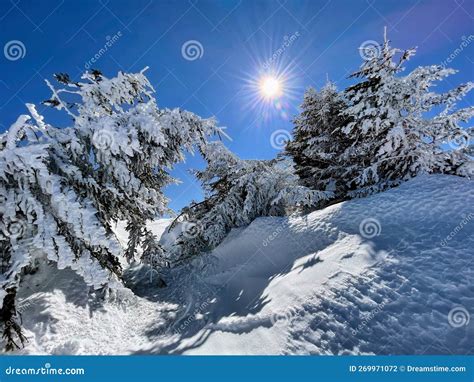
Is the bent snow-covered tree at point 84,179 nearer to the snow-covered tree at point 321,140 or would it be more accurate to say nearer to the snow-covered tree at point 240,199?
the snow-covered tree at point 240,199

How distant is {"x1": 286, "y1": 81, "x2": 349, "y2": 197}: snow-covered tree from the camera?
1157cm

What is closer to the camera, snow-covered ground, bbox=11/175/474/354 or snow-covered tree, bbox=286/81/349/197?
snow-covered ground, bbox=11/175/474/354

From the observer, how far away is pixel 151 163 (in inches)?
273

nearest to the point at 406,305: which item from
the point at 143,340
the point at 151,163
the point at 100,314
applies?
the point at 143,340

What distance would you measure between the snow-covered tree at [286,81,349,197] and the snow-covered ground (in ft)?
13.1

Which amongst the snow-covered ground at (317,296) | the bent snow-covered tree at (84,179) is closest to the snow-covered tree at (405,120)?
the snow-covered ground at (317,296)

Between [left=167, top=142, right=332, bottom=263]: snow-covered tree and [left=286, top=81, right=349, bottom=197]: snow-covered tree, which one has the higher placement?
[left=286, top=81, right=349, bottom=197]: snow-covered tree

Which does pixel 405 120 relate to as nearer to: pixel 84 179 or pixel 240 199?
pixel 240 199

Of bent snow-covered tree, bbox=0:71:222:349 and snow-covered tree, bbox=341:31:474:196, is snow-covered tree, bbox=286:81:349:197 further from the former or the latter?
bent snow-covered tree, bbox=0:71:222:349

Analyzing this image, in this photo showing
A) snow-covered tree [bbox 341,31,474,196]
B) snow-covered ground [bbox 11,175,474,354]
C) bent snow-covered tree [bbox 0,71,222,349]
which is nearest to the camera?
snow-covered ground [bbox 11,175,474,354]

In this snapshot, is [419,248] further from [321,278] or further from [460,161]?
[460,161]

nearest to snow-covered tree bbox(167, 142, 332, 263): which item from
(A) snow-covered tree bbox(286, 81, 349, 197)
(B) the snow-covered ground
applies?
(B) the snow-covered ground

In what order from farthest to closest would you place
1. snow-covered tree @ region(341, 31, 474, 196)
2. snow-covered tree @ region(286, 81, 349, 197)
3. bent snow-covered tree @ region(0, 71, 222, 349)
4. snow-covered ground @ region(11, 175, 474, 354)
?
snow-covered tree @ region(286, 81, 349, 197), snow-covered tree @ region(341, 31, 474, 196), bent snow-covered tree @ region(0, 71, 222, 349), snow-covered ground @ region(11, 175, 474, 354)

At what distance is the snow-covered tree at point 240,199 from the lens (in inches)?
357
